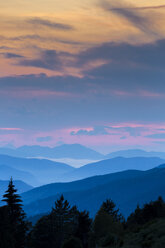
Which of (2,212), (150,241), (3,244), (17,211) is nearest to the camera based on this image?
(150,241)

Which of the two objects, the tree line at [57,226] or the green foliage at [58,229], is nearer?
the tree line at [57,226]

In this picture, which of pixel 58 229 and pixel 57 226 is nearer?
pixel 58 229

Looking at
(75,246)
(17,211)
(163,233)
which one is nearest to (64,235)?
(17,211)

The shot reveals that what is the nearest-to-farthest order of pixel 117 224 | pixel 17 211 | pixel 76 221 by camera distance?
pixel 17 211 < pixel 117 224 < pixel 76 221

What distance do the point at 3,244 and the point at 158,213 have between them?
36999 millimetres

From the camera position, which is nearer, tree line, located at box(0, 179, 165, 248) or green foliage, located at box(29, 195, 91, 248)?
tree line, located at box(0, 179, 165, 248)

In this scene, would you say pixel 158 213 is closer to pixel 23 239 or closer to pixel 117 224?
pixel 117 224

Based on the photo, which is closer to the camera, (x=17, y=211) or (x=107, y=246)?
(x=107, y=246)

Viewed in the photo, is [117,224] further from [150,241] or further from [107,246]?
[150,241]

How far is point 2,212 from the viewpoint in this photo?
4622 centimetres

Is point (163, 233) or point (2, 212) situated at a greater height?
point (2, 212)

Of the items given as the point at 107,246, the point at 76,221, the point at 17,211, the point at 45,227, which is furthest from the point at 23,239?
the point at 107,246

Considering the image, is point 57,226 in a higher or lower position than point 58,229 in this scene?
higher

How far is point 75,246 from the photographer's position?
30047 mm
